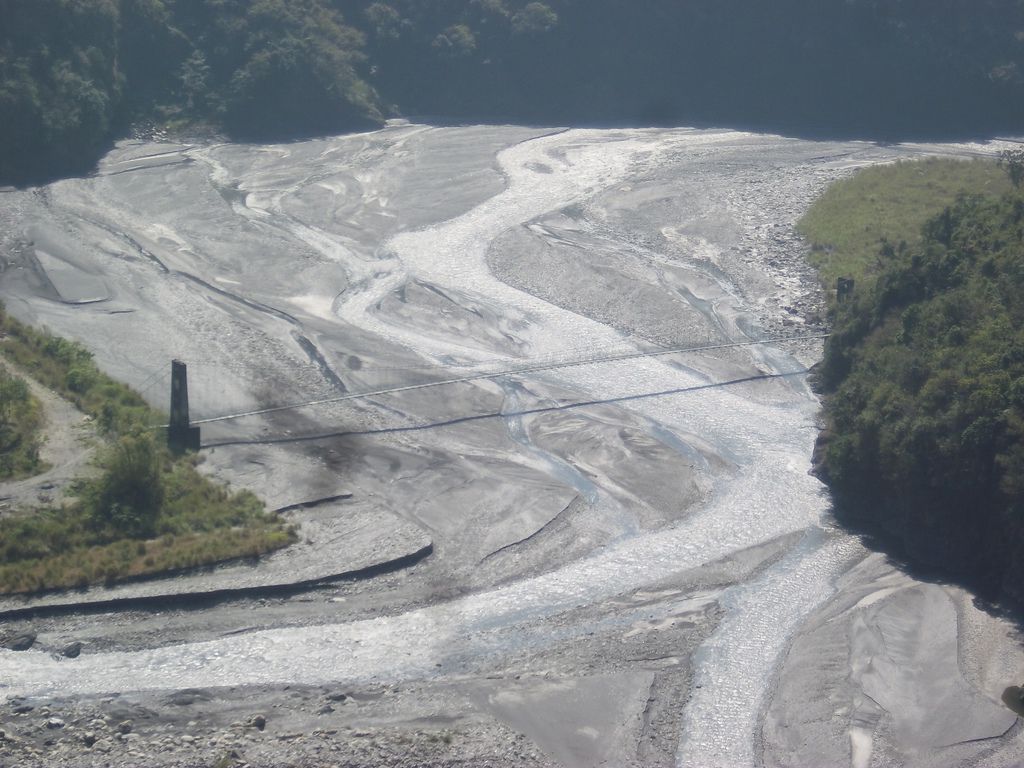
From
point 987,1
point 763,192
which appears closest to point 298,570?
point 763,192

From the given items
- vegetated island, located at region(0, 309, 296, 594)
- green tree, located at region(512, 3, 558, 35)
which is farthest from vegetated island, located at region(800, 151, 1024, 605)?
green tree, located at region(512, 3, 558, 35)

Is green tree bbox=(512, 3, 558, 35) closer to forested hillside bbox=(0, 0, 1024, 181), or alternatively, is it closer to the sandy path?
forested hillside bbox=(0, 0, 1024, 181)

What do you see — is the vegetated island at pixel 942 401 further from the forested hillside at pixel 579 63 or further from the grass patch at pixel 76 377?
the forested hillside at pixel 579 63

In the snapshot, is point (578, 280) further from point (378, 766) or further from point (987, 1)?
point (987, 1)

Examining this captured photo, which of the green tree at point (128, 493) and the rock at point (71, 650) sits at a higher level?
the green tree at point (128, 493)

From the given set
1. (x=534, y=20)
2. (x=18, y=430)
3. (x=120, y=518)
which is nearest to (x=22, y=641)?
(x=120, y=518)

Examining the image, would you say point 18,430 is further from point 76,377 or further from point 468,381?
point 468,381

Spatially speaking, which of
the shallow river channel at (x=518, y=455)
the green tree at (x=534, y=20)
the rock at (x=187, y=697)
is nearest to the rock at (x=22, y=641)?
the shallow river channel at (x=518, y=455)
